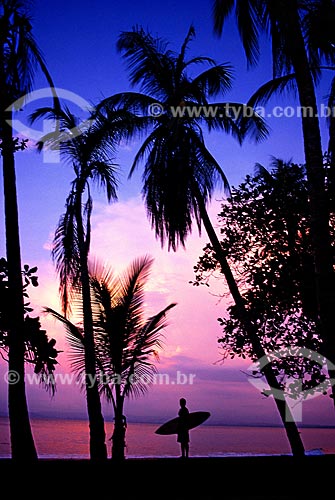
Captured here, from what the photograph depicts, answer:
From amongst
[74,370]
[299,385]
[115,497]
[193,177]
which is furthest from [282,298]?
[115,497]

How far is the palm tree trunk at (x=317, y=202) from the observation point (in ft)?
26.5

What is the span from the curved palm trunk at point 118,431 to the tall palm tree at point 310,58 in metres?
7.53

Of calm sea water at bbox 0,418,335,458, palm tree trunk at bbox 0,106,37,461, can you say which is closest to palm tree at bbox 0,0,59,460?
palm tree trunk at bbox 0,106,37,461

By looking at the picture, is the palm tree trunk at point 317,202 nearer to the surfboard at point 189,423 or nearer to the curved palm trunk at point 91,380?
the surfboard at point 189,423

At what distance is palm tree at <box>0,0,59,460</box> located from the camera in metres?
9.14

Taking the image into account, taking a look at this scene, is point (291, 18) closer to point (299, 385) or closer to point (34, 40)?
point (34, 40)

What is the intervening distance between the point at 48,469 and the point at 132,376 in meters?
5.55

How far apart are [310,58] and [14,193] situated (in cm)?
682

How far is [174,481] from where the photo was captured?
8.62m

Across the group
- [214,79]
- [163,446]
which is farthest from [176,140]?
[163,446]

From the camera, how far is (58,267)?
14812 mm

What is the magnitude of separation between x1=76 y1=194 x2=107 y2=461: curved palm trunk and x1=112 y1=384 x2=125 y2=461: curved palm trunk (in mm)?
518

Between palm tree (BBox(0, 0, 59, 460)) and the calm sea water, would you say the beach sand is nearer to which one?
palm tree (BBox(0, 0, 59, 460))

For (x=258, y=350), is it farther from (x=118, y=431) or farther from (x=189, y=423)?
(x=118, y=431)
